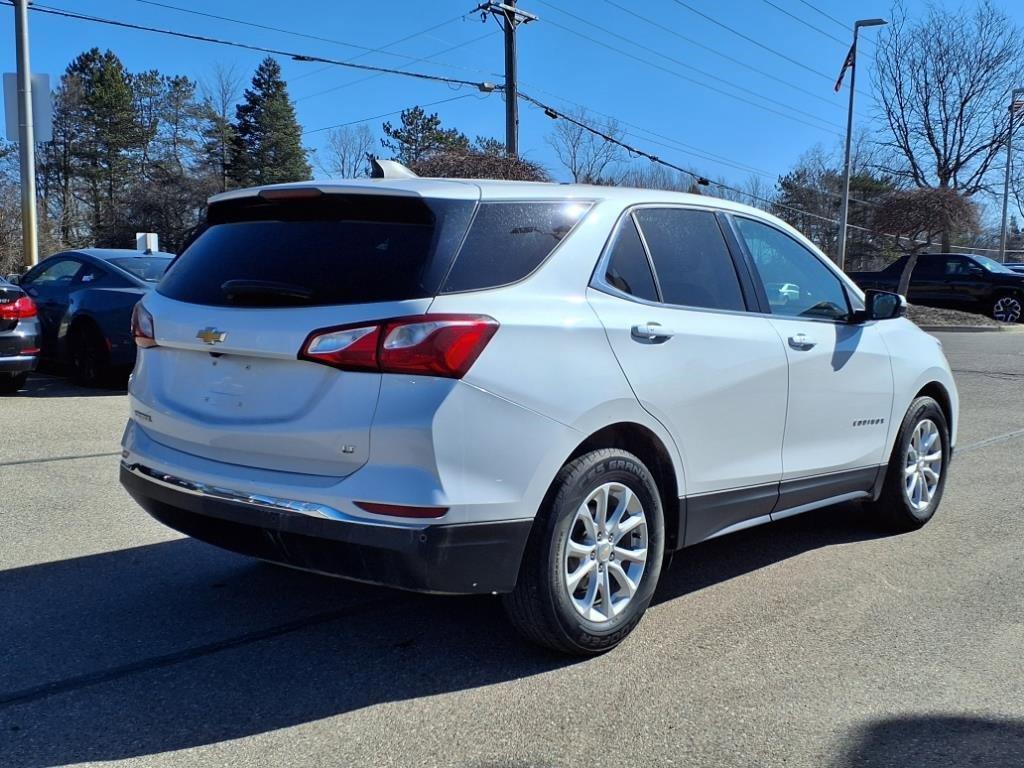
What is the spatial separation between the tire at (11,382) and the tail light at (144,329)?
704cm

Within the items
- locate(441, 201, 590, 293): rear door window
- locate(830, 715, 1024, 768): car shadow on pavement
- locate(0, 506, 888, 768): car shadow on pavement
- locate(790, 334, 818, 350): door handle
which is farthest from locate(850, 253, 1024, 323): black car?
locate(830, 715, 1024, 768): car shadow on pavement

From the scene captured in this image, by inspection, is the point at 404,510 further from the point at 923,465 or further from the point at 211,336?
the point at 923,465

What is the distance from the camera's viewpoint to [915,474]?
553 centimetres

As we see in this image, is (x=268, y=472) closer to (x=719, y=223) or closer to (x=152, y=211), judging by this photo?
(x=719, y=223)

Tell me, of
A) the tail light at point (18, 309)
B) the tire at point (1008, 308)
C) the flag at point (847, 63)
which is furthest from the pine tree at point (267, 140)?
the tail light at point (18, 309)

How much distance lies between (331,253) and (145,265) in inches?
316

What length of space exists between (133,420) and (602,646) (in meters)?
2.13

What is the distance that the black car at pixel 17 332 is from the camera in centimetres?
927

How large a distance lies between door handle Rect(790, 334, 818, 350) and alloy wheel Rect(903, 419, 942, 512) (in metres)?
1.25

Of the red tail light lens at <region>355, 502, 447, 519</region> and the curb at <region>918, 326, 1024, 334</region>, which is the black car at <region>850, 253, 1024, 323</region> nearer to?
the curb at <region>918, 326, 1024, 334</region>

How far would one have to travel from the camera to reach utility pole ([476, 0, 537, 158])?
67.6 ft

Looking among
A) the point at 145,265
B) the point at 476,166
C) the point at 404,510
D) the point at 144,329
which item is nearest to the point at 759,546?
the point at 404,510

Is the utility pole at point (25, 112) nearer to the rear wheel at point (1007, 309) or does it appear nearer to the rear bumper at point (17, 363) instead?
the rear bumper at point (17, 363)

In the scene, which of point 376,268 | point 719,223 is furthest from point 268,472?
point 719,223
